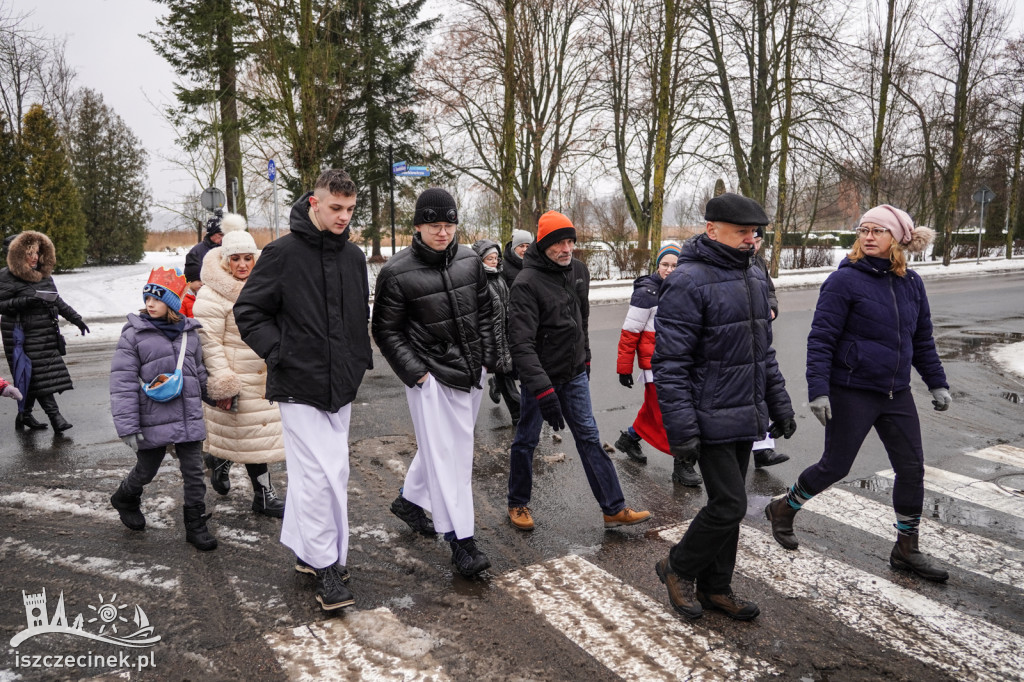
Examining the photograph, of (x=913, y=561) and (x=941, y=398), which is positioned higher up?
(x=941, y=398)

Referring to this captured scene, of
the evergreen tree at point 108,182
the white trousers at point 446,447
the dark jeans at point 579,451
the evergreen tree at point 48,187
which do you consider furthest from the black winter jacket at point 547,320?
the evergreen tree at point 108,182

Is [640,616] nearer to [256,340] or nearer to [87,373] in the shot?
[256,340]

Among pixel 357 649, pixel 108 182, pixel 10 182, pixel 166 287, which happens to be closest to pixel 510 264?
pixel 166 287

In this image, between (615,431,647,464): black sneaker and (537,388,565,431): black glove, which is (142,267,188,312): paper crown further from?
(615,431,647,464): black sneaker

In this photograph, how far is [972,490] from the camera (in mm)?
5344

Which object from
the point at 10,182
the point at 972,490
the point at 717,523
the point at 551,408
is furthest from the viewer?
the point at 10,182

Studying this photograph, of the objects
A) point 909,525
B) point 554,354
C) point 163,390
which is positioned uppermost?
point 554,354

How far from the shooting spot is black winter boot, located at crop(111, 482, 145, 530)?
4551mm

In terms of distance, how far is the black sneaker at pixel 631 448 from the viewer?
6145 millimetres

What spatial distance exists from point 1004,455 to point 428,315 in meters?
5.24

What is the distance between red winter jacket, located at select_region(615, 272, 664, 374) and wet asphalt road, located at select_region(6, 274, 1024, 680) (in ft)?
3.19

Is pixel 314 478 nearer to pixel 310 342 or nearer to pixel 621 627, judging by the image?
pixel 310 342

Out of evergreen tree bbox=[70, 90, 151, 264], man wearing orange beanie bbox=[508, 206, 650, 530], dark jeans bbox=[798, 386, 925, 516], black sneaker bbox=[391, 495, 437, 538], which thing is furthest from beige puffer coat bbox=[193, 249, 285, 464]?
evergreen tree bbox=[70, 90, 151, 264]

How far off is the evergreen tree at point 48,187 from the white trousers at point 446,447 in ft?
83.2
